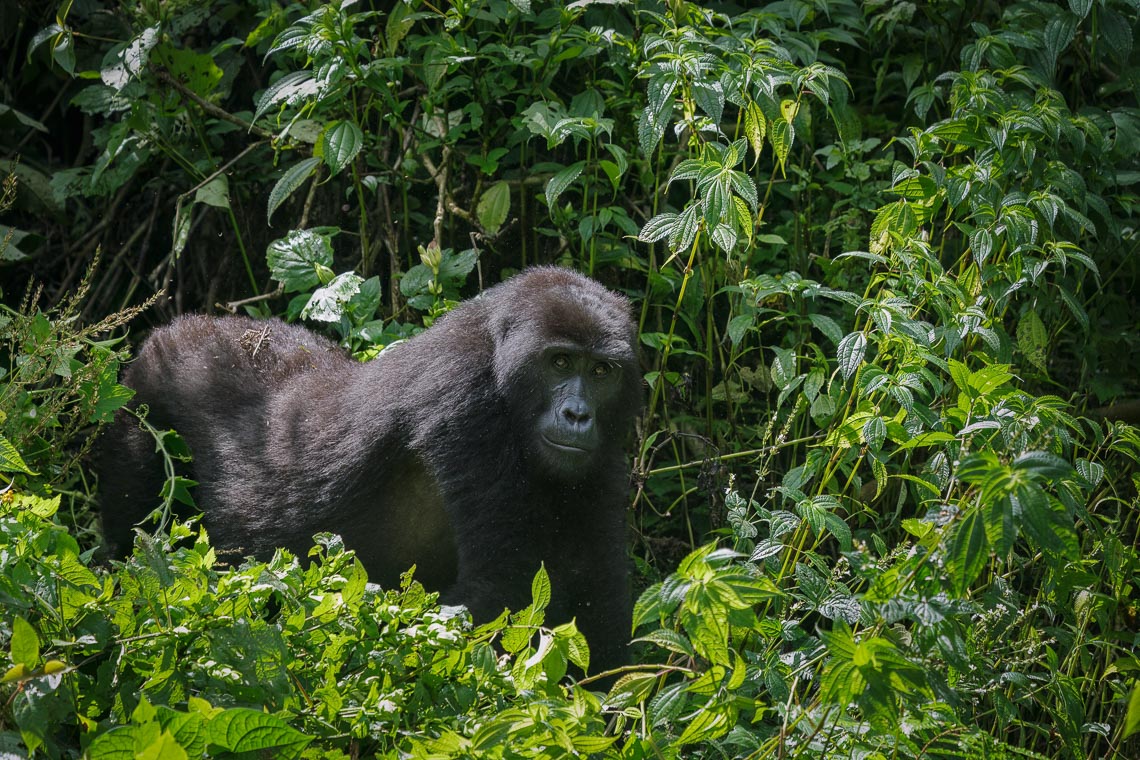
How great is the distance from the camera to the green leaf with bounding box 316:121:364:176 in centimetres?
472

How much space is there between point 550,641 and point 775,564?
41.0 inches

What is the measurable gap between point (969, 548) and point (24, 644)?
1.62m

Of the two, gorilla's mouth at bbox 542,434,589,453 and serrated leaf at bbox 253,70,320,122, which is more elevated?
serrated leaf at bbox 253,70,320,122

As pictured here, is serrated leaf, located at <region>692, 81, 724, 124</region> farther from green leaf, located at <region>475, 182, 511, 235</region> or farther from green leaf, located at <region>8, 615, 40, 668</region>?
green leaf, located at <region>8, 615, 40, 668</region>

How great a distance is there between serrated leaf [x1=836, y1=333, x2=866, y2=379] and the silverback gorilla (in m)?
0.96

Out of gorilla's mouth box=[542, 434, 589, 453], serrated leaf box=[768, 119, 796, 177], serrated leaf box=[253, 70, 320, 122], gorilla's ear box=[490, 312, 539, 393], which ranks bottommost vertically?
gorilla's mouth box=[542, 434, 589, 453]

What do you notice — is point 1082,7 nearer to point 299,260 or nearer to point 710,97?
point 710,97

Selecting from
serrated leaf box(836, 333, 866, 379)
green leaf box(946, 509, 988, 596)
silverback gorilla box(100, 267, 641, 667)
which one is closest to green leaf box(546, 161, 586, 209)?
silverback gorilla box(100, 267, 641, 667)

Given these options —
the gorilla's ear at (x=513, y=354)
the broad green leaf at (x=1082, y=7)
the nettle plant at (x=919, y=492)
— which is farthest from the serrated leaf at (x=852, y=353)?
the broad green leaf at (x=1082, y=7)

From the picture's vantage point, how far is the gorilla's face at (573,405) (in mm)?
4039

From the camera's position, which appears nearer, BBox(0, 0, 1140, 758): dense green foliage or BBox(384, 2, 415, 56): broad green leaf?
BBox(0, 0, 1140, 758): dense green foliage

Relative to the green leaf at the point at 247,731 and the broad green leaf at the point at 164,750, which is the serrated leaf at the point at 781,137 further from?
the broad green leaf at the point at 164,750

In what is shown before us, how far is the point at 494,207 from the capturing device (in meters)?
5.30

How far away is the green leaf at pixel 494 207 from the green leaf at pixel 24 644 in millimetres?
3501
